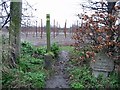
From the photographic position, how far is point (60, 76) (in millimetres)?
7945

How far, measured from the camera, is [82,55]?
29.1ft

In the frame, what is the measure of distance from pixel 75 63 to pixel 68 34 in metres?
3.37

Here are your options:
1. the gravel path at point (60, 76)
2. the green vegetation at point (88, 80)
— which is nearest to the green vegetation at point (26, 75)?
the gravel path at point (60, 76)

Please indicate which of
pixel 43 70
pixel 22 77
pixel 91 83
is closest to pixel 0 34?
pixel 22 77

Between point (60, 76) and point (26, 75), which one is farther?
point (60, 76)

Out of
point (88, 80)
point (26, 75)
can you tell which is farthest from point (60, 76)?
point (26, 75)

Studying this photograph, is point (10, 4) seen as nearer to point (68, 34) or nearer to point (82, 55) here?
point (82, 55)

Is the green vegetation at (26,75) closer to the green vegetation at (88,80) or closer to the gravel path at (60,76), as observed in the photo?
the gravel path at (60,76)

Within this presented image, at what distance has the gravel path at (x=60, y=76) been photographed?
7104 millimetres

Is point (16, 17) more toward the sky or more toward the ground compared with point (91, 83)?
more toward the sky

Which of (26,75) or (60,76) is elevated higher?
(26,75)

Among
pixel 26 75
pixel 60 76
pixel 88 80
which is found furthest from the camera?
pixel 60 76

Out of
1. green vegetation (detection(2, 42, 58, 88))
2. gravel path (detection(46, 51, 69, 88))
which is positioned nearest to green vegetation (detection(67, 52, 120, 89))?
gravel path (detection(46, 51, 69, 88))

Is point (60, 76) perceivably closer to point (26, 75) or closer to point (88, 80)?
point (88, 80)
